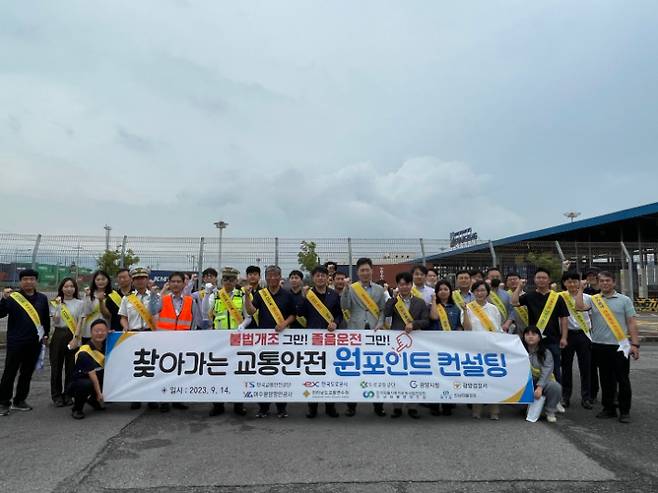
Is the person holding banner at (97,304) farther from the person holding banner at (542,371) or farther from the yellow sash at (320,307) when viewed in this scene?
the person holding banner at (542,371)

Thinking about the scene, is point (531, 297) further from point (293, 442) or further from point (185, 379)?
point (185, 379)

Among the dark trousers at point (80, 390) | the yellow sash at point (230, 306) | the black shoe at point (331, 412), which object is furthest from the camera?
the yellow sash at point (230, 306)

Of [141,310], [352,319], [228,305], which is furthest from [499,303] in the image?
[141,310]

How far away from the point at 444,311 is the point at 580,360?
194cm

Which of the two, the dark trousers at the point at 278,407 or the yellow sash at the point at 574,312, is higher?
the yellow sash at the point at 574,312

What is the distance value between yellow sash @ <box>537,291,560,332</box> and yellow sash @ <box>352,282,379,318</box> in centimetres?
193

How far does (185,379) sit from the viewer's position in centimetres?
510

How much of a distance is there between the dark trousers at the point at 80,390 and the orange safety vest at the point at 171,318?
38.6 inches

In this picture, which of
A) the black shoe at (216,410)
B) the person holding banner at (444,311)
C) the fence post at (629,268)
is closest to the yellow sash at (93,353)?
Answer: the black shoe at (216,410)

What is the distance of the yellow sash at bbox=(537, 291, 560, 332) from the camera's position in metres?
5.38

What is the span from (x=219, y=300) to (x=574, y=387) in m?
5.34

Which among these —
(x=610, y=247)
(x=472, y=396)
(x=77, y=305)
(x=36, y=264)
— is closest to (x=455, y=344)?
(x=472, y=396)

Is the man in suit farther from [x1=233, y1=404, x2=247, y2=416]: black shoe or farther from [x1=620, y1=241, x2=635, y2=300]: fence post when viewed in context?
[x1=620, y1=241, x2=635, y2=300]: fence post

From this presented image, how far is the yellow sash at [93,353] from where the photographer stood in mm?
5145
